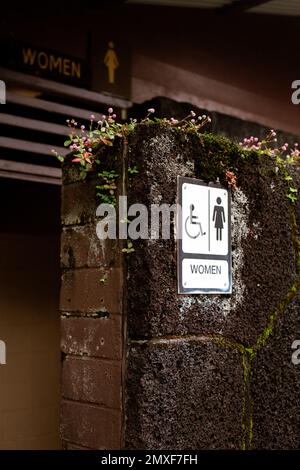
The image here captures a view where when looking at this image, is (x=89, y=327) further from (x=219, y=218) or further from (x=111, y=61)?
(x=111, y=61)

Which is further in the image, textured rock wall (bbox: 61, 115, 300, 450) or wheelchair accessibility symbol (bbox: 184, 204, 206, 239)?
wheelchair accessibility symbol (bbox: 184, 204, 206, 239)

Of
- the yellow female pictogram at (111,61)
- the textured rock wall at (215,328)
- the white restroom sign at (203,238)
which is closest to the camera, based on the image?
the textured rock wall at (215,328)

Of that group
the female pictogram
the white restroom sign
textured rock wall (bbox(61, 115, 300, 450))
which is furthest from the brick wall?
the female pictogram

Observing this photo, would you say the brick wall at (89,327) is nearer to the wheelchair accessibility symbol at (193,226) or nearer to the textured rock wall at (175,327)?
the textured rock wall at (175,327)

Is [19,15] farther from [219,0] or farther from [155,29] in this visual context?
[219,0]

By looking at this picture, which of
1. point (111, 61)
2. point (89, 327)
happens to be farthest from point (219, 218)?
point (111, 61)

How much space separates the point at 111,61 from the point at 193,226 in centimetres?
326

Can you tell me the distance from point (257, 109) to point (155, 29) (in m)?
1.60

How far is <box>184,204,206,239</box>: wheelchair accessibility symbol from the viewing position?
226cm

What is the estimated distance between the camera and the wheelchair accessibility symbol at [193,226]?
7.42 ft

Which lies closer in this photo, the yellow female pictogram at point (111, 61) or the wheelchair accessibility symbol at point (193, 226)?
the wheelchair accessibility symbol at point (193, 226)

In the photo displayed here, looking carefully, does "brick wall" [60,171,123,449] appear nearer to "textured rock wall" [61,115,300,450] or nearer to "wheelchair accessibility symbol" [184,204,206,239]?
"textured rock wall" [61,115,300,450]

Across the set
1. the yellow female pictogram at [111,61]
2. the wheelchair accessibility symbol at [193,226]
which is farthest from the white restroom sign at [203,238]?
the yellow female pictogram at [111,61]
